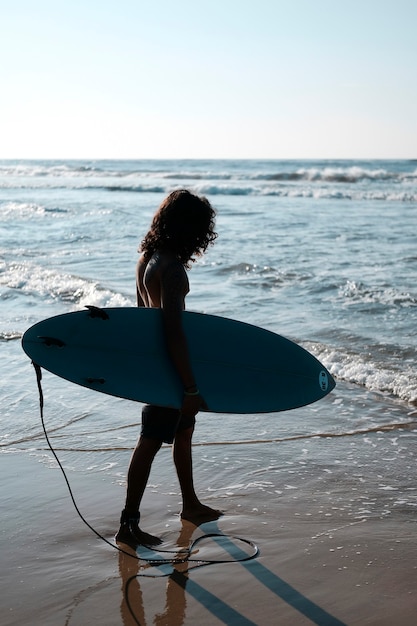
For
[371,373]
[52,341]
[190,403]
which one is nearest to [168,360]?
[190,403]

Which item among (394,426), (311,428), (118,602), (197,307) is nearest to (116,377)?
(118,602)

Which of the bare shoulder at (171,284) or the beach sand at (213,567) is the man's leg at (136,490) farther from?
the bare shoulder at (171,284)

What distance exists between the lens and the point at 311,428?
15.9ft

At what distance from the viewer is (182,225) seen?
309 cm

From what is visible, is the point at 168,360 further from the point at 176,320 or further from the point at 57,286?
the point at 57,286

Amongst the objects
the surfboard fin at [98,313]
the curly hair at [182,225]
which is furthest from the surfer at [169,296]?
the surfboard fin at [98,313]

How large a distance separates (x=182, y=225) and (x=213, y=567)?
1313 millimetres

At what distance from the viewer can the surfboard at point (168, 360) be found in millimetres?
3303

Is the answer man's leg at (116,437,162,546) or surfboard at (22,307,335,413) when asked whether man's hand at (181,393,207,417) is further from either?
man's leg at (116,437,162,546)

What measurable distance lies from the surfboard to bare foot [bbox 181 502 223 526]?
46 cm

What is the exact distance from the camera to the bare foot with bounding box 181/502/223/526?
3.42m

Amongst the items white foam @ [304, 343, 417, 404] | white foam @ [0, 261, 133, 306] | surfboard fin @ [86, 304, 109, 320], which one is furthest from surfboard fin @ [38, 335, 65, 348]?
white foam @ [0, 261, 133, 306]

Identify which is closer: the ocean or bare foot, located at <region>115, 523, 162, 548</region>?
bare foot, located at <region>115, 523, 162, 548</region>

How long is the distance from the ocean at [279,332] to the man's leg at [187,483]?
0.14 m
